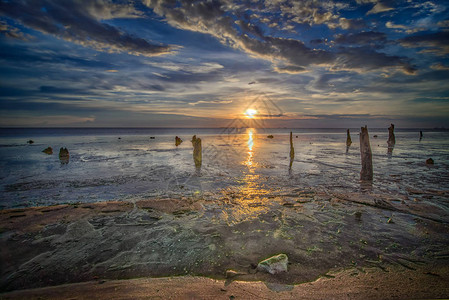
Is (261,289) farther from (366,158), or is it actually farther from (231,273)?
(366,158)

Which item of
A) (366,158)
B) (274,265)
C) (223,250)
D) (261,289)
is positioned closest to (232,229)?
(223,250)

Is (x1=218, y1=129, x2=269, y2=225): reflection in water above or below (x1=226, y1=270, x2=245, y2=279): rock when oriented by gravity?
below

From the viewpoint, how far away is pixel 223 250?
5.83 m

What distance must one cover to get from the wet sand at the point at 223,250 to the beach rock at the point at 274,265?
0.44 feet

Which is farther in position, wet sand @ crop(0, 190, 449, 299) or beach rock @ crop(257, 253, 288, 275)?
beach rock @ crop(257, 253, 288, 275)

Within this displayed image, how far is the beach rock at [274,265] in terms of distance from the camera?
4797 millimetres

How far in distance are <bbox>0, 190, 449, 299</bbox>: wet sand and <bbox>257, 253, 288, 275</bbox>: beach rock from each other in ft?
0.44

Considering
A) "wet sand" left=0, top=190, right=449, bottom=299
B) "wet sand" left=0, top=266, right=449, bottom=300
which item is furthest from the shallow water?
"wet sand" left=0, top=266, right=449, bottom=300

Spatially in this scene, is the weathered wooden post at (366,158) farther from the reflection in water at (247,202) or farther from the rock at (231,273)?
the rock at (231,273)

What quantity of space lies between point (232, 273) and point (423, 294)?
3946mm

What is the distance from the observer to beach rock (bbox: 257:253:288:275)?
15.7 ft

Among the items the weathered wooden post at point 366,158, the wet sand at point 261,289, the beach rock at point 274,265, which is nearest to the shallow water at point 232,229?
the beach rock at point 274,265

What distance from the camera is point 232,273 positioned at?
15.7 ft

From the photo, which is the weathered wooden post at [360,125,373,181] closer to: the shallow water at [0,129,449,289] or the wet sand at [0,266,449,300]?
the shallow water at [0,129,449,289]
